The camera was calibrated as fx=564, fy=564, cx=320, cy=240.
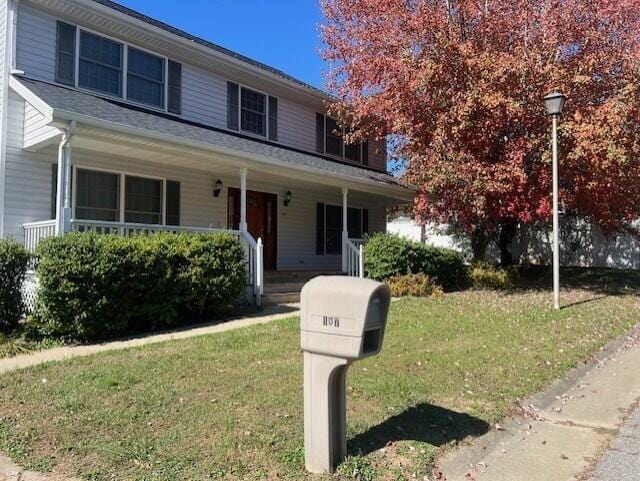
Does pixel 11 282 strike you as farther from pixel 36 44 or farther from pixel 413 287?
pixel 413 287

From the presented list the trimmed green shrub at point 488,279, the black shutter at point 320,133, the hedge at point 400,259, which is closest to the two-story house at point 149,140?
the black shutter at point 320,133

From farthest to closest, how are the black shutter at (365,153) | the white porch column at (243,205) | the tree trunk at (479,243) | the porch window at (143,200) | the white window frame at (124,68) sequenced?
the black shutter at (365,153), the tree trunk at (479,243), the porch window at (143,200), the white porch column at (243,205), the white window frame at (124,68)

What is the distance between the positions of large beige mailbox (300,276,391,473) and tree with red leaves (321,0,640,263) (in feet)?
28.9

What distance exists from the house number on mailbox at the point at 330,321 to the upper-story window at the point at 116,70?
9.81 metres

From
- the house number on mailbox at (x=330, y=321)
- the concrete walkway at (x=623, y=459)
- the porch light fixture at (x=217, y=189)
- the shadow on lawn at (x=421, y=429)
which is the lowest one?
the concrete walkway at (x=623, y=459)

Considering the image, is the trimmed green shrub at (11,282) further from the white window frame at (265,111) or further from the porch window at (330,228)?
the porch window at (330,228)

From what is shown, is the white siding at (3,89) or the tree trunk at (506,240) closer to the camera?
the white siding at (3,89)

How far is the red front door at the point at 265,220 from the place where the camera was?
1509 centimetres

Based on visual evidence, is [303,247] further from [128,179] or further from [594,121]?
[594,121]

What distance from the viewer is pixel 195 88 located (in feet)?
45.2

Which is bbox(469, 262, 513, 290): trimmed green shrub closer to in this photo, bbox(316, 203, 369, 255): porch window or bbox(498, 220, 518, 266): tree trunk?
bbox(498, 220, 518, 266): tree trunk

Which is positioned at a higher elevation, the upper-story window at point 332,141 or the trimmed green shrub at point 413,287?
the upper-story window at point 332,141

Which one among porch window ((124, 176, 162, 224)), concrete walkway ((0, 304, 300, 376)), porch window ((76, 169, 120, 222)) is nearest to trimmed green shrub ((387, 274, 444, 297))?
concrete walkway ((0, 304, 300, 376))

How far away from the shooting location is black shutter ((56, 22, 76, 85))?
11.1 m
